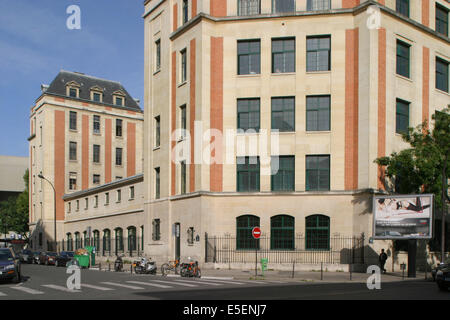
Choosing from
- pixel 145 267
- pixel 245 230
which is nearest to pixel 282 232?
pixel 245 230

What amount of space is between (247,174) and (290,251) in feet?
20.0

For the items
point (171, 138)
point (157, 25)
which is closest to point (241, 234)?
point (171, 138)

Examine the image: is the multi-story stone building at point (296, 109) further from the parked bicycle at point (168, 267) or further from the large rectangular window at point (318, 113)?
the parked bicycle at point (168, 267)

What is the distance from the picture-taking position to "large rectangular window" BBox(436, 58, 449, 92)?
4044 centimetres

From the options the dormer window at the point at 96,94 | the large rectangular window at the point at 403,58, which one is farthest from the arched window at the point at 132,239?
the dormer window at the point at 96,94

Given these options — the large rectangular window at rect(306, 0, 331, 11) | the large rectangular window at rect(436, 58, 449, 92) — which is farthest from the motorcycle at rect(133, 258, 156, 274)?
the large rectangular window at rect(436, 58, 449, 92)

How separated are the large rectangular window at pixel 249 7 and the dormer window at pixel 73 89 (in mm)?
41575

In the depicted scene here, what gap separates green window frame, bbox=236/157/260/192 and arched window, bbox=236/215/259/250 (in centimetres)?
201

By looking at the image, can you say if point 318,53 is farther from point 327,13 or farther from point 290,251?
point 290,251

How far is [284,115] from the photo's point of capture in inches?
1439

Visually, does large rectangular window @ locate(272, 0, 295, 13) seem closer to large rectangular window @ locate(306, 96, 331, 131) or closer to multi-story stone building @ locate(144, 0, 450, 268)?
multi-story stone building @ locate(144, 0, 450, 268)
